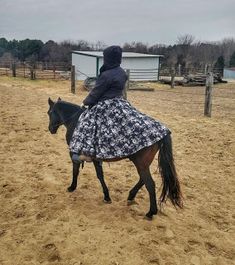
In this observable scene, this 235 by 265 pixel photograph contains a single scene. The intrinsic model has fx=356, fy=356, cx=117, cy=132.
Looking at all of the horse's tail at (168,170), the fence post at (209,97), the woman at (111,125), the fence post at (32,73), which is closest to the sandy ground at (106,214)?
the horse's tail at (168,170)

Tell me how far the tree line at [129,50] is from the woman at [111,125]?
31787mm

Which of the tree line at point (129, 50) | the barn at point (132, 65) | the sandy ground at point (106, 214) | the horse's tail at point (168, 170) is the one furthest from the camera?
the tree line at point (129, 50)

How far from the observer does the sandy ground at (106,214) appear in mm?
3402

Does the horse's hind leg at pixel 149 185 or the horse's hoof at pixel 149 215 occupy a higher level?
the horse's hind leg at pixel 149 185

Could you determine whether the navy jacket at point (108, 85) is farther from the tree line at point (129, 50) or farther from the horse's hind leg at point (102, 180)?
the tree line at point (129, 50)

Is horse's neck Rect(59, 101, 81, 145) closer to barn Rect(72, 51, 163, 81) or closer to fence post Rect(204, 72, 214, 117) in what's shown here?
fence post Rect(204, 72, 214, 117)

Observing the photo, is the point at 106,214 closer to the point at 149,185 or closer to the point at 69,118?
the point at 149,185

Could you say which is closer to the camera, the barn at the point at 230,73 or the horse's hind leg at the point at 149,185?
the horse's hind leg at the point at 149,185

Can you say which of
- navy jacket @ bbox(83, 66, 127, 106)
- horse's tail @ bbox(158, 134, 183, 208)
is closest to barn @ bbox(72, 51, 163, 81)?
navy jacket @ bbox(83, 66, 127, 106)

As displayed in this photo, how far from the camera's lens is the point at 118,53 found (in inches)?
153

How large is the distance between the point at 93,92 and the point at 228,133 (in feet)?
16.5

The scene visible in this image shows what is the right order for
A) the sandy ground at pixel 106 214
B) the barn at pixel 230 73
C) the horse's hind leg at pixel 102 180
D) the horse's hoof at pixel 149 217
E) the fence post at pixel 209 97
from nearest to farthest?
1. the sandy ground at pixel 106 214
2. the horse's hoof at pixel 149 217
3. the horse's hind leg at pixel 102 180
4. the fence post at pixel 209 97
5. the barn at pixel 230 73

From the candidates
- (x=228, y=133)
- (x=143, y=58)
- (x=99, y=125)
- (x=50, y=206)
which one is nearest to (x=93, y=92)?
(x=99, y=125)

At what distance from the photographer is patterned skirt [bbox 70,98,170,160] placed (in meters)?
3.77
